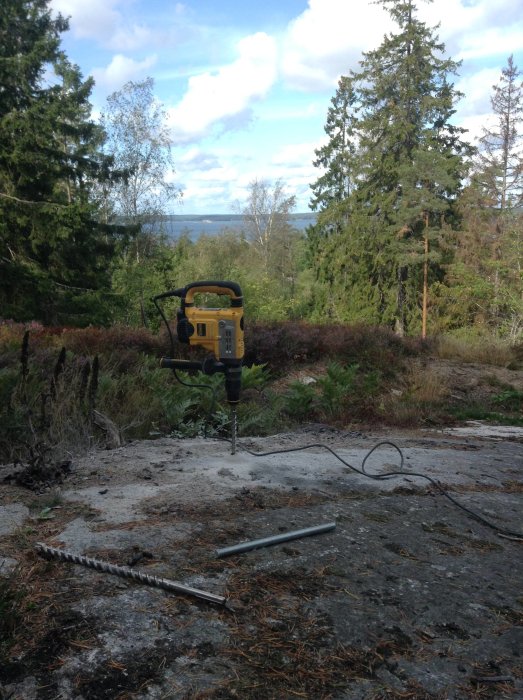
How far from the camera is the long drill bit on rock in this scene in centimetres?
246

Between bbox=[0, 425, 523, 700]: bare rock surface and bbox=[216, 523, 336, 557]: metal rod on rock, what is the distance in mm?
28

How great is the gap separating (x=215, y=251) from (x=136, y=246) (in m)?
22.1

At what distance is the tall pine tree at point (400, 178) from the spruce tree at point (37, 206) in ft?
52.2

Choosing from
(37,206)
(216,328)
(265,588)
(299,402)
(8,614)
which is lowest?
(299,402)

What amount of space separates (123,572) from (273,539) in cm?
78

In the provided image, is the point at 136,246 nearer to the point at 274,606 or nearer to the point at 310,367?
the point at 310,367

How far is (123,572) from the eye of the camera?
258 cm

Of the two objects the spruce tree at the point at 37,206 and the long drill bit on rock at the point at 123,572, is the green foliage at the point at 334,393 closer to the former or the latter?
the long drill bit on rock at the point at 123,572

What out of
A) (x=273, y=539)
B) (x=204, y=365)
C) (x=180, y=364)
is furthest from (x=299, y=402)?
(x=273, y=539)

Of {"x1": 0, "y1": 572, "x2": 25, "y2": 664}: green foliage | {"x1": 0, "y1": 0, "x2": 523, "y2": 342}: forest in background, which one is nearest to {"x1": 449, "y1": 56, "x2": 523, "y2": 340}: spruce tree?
{"x1": 0, "y1": 0, "x2": 523, "y2": 342}: forest in background

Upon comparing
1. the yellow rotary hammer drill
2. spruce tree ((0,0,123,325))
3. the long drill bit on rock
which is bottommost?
the long drill bit on rock

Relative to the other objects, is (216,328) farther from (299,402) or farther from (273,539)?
(299,402)

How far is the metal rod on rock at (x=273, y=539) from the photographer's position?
9.41 feet

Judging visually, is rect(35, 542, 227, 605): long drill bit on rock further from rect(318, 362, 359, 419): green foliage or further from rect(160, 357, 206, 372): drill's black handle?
rect(318, 362, 359, 419): green foliage
